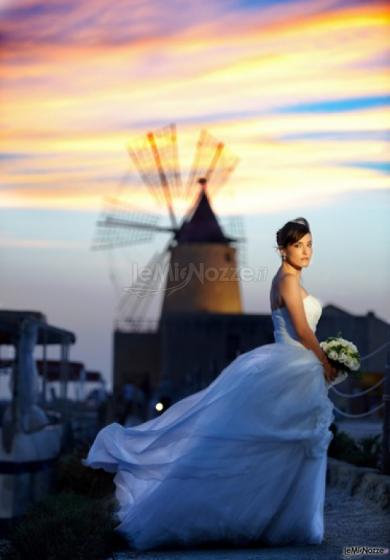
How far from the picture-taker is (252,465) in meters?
6.47

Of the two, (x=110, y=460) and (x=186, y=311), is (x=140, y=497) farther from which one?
(x=186, y=311)

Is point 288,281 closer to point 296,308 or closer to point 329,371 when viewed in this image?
point 296,308

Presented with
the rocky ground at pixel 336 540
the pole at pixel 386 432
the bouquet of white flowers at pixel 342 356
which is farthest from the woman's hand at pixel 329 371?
the pole at pixel 386 432

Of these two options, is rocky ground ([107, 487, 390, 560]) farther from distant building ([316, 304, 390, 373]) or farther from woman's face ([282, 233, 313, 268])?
distant building ([316, 304, 390, 373])

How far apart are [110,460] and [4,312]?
13.0 m

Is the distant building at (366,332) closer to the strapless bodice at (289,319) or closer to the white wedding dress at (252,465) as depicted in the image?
the strapless bodice at (289,319)

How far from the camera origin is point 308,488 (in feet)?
21.3

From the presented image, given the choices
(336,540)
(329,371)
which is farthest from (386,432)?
(329,371)

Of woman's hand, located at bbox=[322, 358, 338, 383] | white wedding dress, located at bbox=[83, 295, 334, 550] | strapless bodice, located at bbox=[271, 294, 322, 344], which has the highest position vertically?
A: strapless bodice, located at bbox=[271, 294, 322, 344]

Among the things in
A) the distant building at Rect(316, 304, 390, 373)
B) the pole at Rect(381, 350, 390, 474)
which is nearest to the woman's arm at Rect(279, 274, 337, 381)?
the pole at Rect(381, 350, 390, 474)

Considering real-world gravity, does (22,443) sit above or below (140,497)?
below

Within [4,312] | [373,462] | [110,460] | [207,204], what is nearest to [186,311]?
[207,204]

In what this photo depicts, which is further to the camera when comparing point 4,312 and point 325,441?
point 4,312

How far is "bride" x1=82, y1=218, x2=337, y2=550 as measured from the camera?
645cm
